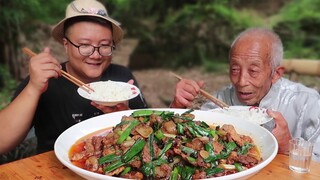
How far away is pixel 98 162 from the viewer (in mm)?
1506

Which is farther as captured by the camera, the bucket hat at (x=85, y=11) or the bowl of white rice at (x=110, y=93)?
the bucket hat at (x=85, y=11)

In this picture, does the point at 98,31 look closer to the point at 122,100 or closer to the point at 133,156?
the point at 122,100

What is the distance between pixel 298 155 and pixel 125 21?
312 inches

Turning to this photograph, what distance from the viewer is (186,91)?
230cm

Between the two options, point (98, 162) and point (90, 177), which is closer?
point (90, 177)

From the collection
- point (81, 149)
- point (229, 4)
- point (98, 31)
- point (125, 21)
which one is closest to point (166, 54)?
point (125, 21)

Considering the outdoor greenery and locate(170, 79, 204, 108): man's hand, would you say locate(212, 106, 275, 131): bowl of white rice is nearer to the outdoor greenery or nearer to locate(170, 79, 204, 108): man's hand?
locate(170, 79, 204, 108): man's hand

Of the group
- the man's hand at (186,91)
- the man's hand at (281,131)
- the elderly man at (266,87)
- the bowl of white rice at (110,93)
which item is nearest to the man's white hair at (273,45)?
the elderly man at (266,87)

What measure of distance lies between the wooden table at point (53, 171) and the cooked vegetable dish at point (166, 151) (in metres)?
0.08

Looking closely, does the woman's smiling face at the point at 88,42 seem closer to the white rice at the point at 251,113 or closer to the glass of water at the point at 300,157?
the white rice at the point at 251,113

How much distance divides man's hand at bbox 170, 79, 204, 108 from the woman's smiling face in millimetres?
633

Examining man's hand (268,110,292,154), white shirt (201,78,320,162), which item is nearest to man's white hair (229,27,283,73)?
white shirt (201,78,320,162)

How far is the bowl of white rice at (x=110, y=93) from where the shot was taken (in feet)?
6.90

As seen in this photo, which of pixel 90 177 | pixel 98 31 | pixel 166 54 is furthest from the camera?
pixel 166 54
